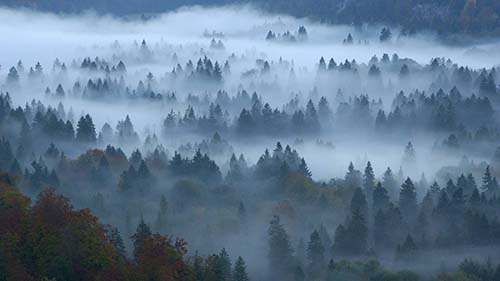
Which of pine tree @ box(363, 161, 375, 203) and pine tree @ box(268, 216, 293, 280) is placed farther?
pine tree @ box(363, 161, 375, 203)

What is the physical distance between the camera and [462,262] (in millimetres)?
69000

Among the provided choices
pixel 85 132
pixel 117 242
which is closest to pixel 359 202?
pixel 117 242

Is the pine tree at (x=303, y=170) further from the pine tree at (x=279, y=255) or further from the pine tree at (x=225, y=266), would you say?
the pine tree at (x=225, y=266)

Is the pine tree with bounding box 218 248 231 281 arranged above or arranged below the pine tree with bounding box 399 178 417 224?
below

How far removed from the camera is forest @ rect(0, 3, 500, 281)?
6031cm

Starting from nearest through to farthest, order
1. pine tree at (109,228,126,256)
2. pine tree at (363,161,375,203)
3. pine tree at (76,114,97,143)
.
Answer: pine tree at (109,228,126,256) < pine tree at (363,161,375,203) < pine tree at (76,114,97,143)

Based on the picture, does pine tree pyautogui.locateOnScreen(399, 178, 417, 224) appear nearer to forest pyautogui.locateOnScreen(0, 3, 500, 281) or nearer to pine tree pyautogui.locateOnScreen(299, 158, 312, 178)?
forest pyautogui.locateOnScreen(0, 3, 500, 281)

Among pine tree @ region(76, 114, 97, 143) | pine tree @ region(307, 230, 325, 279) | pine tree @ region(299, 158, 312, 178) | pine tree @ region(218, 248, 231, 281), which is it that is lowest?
pine tree @ region(218, 248, 231, 281)

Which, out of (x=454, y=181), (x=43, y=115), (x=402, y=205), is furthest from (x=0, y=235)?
(x=43, y=115)

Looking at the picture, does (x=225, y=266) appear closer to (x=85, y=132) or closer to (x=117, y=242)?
(x=117, y=242)

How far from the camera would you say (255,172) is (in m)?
94.2

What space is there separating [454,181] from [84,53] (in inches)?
4707

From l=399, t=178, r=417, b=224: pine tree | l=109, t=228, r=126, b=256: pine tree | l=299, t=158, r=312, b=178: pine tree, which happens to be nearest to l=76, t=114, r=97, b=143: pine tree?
l=299, t=158, r=312, b=178: pine tree

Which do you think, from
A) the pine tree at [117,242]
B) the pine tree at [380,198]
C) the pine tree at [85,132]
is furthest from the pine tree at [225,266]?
the pine tree at [85,132]
